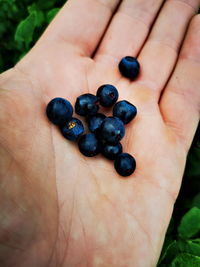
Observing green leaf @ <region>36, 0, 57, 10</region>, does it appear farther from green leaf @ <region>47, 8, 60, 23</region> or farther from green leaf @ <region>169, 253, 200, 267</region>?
green leaf @ <region>169, 253, 200, 267</region>

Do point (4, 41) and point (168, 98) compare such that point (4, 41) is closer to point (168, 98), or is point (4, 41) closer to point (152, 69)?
point (152, 69)

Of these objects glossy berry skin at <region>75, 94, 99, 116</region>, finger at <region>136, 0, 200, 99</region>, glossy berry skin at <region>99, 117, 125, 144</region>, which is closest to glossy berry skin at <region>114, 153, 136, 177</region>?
glossy berry skin at <region>99, 117, 125, 144</region>

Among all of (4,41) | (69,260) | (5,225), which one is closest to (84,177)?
(69,260)

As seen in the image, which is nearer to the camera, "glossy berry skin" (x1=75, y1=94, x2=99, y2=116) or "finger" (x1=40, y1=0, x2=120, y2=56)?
"glossy berry skin" (x1=75, y1=94, x2=99, y2=116)

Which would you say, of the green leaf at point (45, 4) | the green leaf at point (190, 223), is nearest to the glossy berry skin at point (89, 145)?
the green leaf at point (190, 223)

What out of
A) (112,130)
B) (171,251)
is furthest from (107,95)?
(171,251)

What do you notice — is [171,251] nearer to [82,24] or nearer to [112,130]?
[112,130]

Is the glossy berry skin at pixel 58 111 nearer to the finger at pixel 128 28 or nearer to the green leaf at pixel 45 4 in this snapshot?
the finger at pixel 128 28
